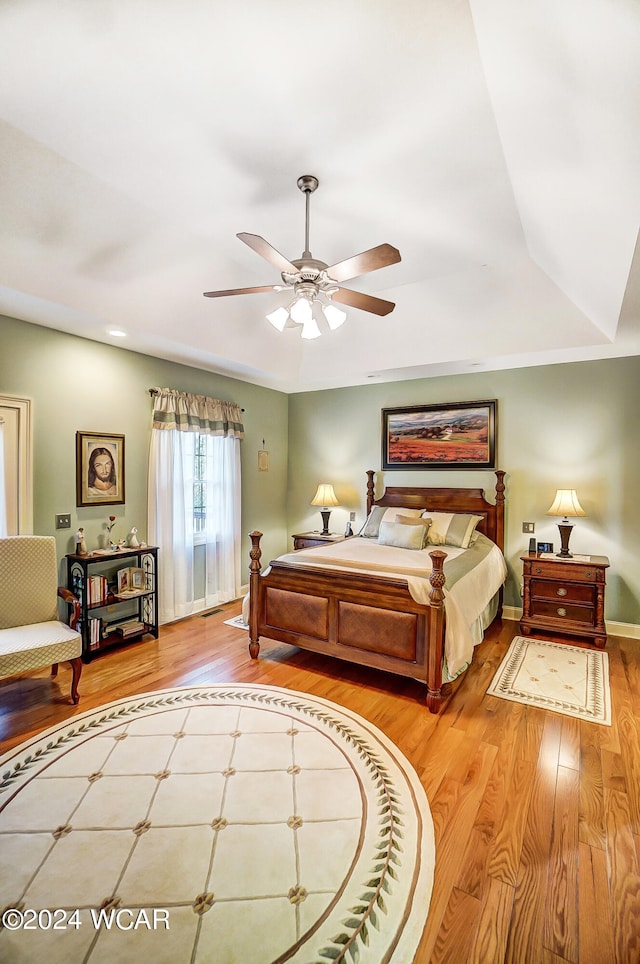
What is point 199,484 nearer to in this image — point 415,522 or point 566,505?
point 415,522

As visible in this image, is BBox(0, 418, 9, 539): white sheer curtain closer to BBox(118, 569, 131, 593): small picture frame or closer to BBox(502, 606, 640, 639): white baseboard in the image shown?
BBox(118, 569, 131, 593): small picture frame

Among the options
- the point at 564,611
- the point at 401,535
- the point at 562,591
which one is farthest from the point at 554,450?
the point at 401,535

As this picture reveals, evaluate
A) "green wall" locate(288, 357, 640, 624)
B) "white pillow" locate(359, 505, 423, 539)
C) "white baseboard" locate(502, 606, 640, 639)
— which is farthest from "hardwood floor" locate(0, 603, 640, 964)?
"white pillow" locate(359, 505, 423, 539)

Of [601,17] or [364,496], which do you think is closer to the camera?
[601,17]

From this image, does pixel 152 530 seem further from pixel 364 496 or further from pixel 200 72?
pixel 200 72

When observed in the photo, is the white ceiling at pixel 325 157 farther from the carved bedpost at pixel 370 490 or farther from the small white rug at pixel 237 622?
the small white rug at pixel 237 622

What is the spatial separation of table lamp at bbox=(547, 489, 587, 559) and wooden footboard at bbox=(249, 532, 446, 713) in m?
1.96

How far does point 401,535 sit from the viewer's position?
432cm

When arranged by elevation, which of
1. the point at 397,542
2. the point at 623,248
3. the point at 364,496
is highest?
the point at 623,248

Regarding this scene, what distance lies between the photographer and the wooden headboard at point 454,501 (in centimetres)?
468

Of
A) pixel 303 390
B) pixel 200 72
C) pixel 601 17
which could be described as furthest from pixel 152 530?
pixel 601 17

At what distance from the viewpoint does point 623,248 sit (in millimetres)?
2203

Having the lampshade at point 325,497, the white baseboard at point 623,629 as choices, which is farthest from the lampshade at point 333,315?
the white baseboard at point 623,629

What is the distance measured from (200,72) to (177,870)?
3202 millimetres
